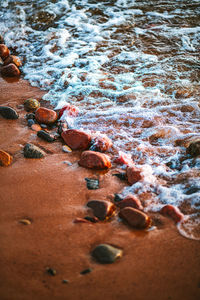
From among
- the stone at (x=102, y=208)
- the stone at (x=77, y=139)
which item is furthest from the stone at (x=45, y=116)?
the stone at (x=102, y=208)

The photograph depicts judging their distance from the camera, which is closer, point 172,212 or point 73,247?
point 73,247

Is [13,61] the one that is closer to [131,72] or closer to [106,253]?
[131,72]

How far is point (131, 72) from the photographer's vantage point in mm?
3535

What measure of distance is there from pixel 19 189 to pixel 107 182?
676mm

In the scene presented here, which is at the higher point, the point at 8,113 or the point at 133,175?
the point at 8,113

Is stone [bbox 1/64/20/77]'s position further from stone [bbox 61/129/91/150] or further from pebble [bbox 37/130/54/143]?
stone [bbox 61/129/91/150]

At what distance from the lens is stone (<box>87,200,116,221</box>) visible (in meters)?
1.61

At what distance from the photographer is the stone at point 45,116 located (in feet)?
8.34

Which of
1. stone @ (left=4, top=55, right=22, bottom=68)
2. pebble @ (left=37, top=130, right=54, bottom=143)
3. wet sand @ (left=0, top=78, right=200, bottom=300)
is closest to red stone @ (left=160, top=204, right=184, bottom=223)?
wet sand @ (left=0, top=78, right=200, bottom=300)

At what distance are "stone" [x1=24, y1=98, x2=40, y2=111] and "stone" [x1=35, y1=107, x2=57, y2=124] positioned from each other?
8.1 inches

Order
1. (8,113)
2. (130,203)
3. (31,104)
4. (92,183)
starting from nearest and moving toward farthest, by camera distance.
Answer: (130,203), (92,183), (8,113), (31,104)

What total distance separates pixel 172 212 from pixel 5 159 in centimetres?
136

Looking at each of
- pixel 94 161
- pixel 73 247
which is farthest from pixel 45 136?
Result: pixel 73 247

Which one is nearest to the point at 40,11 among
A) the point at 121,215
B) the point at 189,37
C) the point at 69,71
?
the point at 69,71
